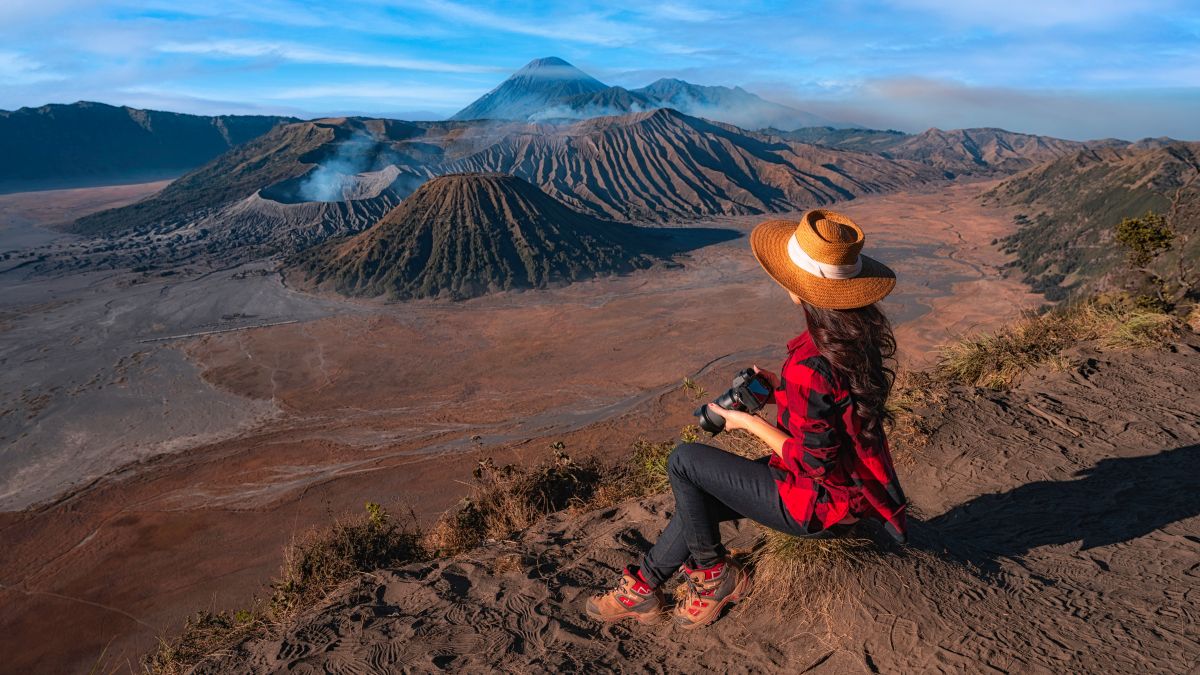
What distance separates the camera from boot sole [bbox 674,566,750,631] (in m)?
2.84

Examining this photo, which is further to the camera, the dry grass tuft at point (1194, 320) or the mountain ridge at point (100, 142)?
the mountain ridge at point (100, 142)

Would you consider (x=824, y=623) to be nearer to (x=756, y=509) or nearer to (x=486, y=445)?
(x=756, y=509)

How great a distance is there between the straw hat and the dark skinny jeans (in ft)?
2.56

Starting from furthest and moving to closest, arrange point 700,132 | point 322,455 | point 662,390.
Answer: point 700,132 < point 662,390 < point 322,455

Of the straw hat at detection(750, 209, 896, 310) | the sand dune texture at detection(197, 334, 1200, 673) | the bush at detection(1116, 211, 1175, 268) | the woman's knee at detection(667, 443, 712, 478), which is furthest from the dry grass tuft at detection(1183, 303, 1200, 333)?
the woman's knee at detection(667, 443, 712, 478)

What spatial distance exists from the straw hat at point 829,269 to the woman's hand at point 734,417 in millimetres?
515

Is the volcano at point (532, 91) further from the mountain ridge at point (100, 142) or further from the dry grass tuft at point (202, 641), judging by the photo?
the dry grass tuft at point (202, 641)

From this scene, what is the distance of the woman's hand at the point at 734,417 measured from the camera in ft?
8.09

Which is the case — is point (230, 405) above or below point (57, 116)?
below

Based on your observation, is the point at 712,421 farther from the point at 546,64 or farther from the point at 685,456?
the point at 546,64

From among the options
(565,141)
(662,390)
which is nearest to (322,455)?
(662,390)

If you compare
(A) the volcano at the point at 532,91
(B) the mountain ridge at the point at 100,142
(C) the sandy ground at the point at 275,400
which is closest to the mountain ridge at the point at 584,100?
(A) the volcano at the point at 532,91

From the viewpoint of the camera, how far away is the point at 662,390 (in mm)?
17438

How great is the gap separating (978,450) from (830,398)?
10.1 ft
